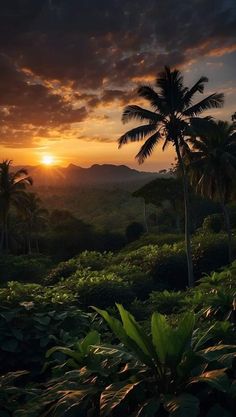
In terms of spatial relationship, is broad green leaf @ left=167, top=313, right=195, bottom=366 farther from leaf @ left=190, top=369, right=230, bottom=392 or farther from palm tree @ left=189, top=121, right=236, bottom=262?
palm tree @ left=189, top=121, right=236, bottom=262

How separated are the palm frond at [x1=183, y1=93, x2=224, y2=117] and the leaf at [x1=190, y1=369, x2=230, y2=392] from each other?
21040mm

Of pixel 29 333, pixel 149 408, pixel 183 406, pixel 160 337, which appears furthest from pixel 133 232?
pixel 183 406

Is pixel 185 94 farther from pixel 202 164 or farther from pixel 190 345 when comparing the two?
pixel 190 345

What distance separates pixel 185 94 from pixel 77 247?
90.0 feet

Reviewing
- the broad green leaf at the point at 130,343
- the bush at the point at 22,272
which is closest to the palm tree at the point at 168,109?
the bush at the point at 22,272

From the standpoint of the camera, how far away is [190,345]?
4.09 meters

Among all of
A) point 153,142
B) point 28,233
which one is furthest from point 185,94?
point 28,233

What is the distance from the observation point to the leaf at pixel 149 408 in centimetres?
346

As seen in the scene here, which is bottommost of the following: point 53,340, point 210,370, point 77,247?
point 77,247

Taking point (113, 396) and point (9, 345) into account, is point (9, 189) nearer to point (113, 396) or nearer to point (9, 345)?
point (9, 345)

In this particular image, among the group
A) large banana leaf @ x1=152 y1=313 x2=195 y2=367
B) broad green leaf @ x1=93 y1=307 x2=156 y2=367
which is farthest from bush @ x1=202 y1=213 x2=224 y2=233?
large banana leaf @ x1=152 y1=313 x2=195 y2=367

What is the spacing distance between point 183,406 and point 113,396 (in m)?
0.60

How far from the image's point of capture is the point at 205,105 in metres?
23.7

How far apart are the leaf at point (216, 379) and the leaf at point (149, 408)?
0.34 meters
